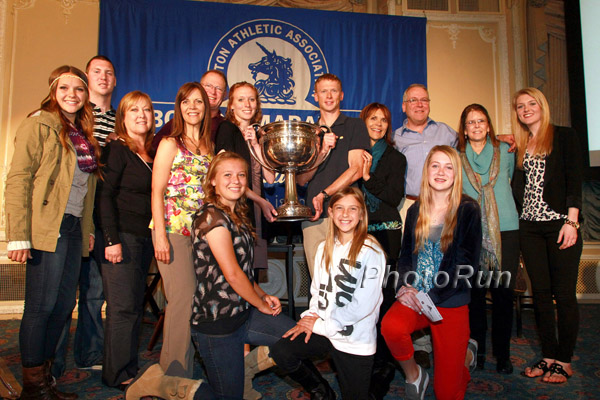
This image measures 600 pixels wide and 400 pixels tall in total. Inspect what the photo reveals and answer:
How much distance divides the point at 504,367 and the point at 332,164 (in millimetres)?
1440

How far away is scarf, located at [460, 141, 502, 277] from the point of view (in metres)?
2.24

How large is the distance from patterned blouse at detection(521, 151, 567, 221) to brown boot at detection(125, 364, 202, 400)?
188cm

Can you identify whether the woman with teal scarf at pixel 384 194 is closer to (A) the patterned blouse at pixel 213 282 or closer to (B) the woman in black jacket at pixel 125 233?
(A) the patterned blouse at pixel 213 282

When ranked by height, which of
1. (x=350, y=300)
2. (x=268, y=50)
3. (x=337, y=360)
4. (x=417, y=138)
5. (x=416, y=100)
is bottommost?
(x=337, y=360)

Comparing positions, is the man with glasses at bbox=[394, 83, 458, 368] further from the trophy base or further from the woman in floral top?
the woman in floral top

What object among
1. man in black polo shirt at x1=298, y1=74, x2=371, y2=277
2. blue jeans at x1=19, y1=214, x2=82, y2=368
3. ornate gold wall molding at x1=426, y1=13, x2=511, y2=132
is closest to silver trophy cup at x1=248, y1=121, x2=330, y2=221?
man in black polo shirt at x1=298, y1=74, x2=371, y2=277

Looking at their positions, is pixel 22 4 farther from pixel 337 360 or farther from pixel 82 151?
pixel 337 360

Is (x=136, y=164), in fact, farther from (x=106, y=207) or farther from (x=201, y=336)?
(x=201, y=336)

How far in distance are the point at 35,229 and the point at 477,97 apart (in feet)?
14.9

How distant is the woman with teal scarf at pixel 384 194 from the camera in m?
2.21

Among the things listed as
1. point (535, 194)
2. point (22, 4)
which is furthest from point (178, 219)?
point (22, 4)

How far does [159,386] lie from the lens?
5.53ft

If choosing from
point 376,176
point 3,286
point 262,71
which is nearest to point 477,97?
point 262,71

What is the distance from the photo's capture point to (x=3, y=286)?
13.1 ft
